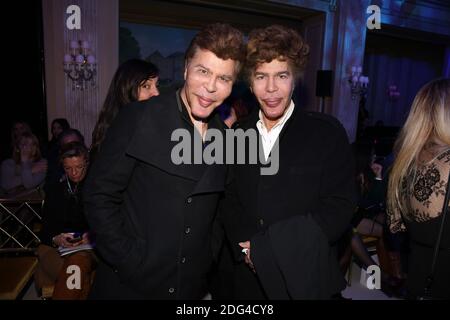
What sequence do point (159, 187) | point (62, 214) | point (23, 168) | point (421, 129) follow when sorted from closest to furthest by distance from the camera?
point (159, 187), point (421, 129), point (62, 214), point (23, 168)

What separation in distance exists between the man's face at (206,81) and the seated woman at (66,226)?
192 centimetres

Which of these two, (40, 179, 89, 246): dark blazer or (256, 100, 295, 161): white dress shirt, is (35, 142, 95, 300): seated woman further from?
(256, 100, 295, 161): white dress shirt

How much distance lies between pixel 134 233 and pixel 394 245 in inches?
127

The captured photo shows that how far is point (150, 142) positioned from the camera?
1.50 metres

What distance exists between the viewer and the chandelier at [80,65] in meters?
7.00

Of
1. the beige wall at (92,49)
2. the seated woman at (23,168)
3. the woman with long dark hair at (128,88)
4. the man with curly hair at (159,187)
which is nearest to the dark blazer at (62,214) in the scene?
the woman with long dark hair at (128,88)

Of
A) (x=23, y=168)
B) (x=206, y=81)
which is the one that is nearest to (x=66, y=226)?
(x=23, y=168)

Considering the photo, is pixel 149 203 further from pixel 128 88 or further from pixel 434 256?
pixel 434 256

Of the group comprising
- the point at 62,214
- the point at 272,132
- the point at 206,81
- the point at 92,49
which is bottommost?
the point at 62,214

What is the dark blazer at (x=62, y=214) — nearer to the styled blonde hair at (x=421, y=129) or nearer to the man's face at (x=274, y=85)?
the man's face at (x=274, y=85)

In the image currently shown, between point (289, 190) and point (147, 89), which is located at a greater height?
point (147, 89)

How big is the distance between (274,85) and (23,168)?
4.30m

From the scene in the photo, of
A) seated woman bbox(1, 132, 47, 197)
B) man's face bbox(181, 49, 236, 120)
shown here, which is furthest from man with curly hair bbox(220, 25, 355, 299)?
seated woman bbox(1, 132, 47, 197)

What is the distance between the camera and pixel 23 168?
4.61 meters
